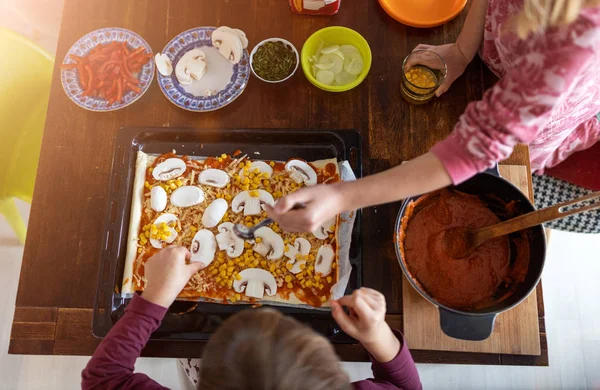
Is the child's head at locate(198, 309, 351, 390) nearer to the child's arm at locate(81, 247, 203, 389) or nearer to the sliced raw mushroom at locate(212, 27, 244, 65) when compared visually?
the child's arm at locate(81, 247, 203, 389)

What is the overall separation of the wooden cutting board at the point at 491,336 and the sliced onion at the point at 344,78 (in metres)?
0.71

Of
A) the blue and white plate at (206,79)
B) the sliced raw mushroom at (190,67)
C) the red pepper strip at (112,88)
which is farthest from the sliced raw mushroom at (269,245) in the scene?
the red pepper strip at (112,88)

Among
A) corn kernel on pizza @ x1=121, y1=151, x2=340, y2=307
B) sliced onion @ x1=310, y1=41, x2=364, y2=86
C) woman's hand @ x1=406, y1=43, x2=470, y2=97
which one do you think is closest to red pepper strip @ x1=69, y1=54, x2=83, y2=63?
corn kernel on pizza @ x1=121, y1=151, x2=340, y2=307

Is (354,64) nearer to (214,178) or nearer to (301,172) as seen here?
(301,172)

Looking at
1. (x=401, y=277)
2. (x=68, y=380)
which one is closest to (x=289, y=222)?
(x=401, y=277)

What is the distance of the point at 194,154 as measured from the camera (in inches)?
57.3

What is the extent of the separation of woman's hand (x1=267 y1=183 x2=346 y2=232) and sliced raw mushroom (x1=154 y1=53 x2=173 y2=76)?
735 mm

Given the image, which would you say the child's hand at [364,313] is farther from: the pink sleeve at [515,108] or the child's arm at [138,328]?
the child's arm at [138,328]

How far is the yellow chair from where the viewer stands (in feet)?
5.48

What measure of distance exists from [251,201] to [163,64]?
55 centimetres

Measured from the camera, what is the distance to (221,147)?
1.45 m

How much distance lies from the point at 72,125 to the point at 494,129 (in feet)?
4.28

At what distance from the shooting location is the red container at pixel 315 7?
1.45m

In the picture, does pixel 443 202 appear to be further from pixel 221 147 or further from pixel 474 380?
pixel 474 380
